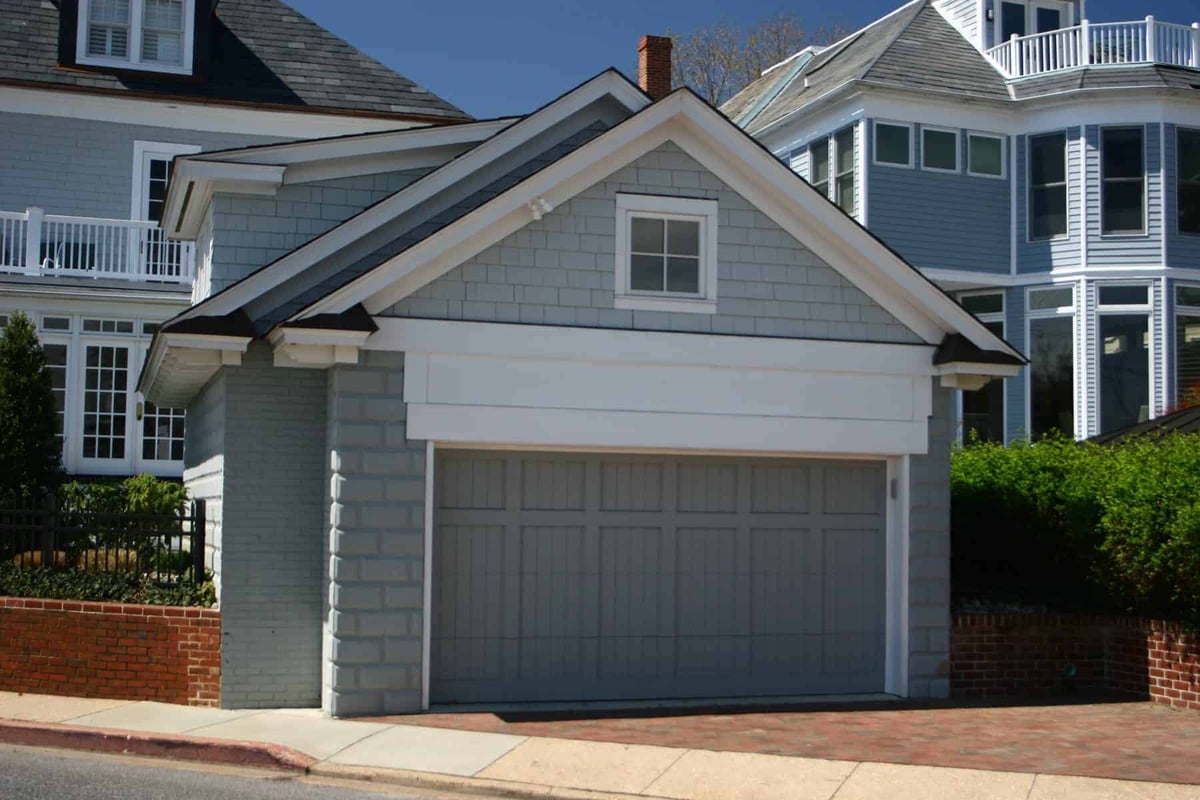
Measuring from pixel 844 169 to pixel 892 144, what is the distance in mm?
1008

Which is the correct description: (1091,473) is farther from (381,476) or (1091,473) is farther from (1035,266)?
(1035,266)

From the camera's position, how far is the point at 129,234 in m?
20.7

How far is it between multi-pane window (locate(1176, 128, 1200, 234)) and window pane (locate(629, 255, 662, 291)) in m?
14.0

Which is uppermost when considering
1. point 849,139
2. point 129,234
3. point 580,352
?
point 849,139

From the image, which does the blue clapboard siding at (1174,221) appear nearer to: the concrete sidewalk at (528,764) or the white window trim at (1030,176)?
the white window trim at (1030,176)

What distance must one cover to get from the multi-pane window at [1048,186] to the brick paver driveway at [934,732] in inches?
488

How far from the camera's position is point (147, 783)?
→ 9172 mm

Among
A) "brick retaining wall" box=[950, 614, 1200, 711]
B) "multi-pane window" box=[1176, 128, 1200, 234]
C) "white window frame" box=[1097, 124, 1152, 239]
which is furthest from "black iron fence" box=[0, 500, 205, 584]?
"multi-pane window" box=[1176, 128, 1200, 234]

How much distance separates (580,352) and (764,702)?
369 centimetres

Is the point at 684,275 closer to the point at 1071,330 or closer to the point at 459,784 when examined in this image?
the point at 459,784

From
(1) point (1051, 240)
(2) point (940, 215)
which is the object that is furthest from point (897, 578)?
(1) point (1051, 240)

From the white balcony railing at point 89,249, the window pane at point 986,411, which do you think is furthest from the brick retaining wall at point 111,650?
the window pane at point 986,411

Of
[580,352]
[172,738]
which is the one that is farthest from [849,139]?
[172,738]

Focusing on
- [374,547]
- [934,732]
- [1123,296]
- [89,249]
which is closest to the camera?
[934,732]
